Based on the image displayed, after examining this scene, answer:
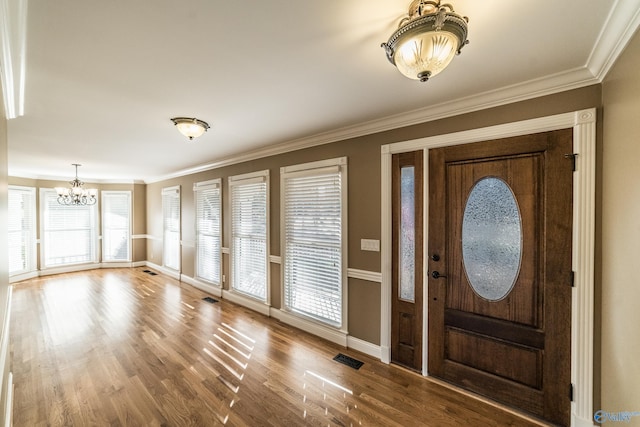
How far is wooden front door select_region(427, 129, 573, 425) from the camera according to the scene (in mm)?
1851

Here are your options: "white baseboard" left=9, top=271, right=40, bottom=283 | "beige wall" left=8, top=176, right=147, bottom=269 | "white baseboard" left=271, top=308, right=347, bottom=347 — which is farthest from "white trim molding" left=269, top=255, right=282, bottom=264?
"white baseboard" left=9, top=271, right=40, bottom=283

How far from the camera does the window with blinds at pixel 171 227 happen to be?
612cm

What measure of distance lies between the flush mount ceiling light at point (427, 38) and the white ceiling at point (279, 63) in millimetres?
104

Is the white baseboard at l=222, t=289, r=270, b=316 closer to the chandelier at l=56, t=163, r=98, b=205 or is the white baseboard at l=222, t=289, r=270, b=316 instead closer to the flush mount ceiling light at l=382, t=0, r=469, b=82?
the flush mount ceiling light at l=382, t=0, r=469, b=82

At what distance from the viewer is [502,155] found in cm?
205

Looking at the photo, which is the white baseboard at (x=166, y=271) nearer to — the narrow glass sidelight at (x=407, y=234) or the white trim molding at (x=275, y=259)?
the white trim molding at (x=275, y=259)

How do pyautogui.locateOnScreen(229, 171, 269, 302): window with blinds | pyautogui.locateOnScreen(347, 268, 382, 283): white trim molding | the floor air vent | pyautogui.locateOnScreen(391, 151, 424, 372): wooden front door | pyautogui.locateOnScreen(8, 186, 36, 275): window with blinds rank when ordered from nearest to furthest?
pyautogui.locateOnScreen(391, 151, 424, 372): wooden front door, the floor air vent, pyautogui.locateOnScreen(347, 268, 382, 283): white trim molding, pyautogui.locateOnScreen(229, 171, 269, 302): window with blinds, pyautogui.locateOnScreen(8, 186, 36, 275): window with blinds

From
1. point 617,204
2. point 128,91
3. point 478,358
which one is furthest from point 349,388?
point 128,91

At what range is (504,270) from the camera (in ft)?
6.76

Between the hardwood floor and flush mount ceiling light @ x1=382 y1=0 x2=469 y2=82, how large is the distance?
2422 mm

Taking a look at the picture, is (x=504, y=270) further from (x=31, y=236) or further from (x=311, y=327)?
(x=31, y=236)

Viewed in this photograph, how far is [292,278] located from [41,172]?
6990mm

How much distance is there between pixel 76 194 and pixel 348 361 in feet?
24.4

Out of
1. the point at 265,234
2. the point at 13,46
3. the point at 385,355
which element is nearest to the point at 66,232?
the point at 265,234
